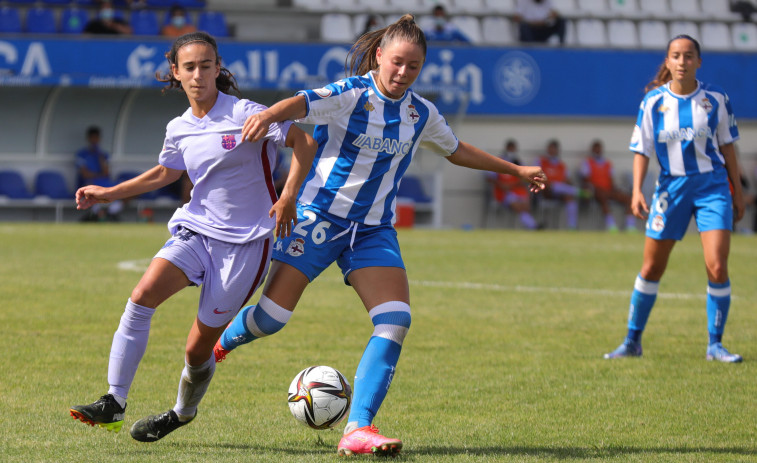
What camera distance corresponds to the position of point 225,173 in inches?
181

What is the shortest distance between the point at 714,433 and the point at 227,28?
18800 millimetres

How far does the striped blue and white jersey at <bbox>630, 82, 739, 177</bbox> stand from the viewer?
7113 millimetres

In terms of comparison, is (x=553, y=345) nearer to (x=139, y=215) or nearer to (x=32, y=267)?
(x=32, y=267)

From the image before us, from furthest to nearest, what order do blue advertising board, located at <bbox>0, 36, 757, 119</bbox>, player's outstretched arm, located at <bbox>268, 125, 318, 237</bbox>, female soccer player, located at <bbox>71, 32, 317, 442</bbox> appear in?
blue advertising board, located at <bbox>0, 36, 757, 119</bbox> < female soccer player, located at <bbox>71, 32, 317, 442</bbox> < player's outstretched arm, located at <bbox>268, 125, 318, 237</bbox>

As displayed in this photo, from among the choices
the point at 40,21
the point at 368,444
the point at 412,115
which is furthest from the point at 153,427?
the point at 40,21

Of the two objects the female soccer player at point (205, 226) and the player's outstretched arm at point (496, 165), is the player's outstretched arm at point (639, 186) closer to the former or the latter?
the player's outstretched arm at point (496, 165)

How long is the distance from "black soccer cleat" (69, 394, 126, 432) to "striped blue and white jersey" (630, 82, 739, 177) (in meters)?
4.22

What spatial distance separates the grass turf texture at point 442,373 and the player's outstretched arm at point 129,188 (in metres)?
1.04

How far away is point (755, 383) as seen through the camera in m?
6.28

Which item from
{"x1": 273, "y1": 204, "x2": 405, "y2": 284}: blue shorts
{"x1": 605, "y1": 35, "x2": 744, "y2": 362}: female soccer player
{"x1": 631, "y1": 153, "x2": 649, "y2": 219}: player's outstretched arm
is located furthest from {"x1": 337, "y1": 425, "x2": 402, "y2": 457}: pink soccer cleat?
{"x1": 631, "y1": 153, "x2": 649, "y2": 219}: player's outstretched arm

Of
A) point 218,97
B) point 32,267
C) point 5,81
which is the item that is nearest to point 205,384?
point 218,97

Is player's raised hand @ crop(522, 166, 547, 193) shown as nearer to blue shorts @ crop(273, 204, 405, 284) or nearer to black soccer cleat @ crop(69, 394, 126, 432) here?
blue shorts @ crop(273, 204, 405, 284)

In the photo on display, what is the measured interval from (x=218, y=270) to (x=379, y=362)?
780mm

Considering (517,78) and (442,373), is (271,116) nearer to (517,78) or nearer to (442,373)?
(442,373)
